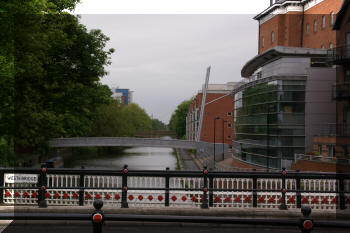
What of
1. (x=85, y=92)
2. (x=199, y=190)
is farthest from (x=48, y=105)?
(x=199, y=190)

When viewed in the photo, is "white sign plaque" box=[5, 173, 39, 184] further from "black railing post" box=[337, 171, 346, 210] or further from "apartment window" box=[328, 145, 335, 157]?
"apartment window" box=[328, 145, 335, 157]

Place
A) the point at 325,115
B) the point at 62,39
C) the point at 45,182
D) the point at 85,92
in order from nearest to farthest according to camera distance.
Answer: the point at 45,182
the point at 62,39
the point at 85,92
the point at 325,115

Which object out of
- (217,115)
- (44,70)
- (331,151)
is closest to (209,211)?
(44,70)

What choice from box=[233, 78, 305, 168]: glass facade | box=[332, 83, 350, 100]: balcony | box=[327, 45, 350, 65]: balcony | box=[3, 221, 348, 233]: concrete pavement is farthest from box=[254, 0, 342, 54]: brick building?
box=[3, 221, 348, 233]: concrete pavement

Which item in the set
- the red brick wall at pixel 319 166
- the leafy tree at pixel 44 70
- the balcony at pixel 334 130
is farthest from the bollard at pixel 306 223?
the balcony at pixel 334 130

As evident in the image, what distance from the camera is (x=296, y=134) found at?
4053cm

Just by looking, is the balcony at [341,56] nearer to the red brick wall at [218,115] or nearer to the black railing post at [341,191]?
the black railing post at [341,191]

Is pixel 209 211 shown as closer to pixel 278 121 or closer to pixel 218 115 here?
pixel 278 121

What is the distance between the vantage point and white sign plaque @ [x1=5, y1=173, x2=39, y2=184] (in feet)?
35.3

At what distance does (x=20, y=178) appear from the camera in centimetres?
1079

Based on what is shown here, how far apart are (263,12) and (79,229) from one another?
6839 centimetres

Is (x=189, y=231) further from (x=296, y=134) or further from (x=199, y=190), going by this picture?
(x=296, y=134)

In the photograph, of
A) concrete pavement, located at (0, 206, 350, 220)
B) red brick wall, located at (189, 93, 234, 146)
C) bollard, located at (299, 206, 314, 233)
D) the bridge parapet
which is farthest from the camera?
red brick wall, located at (189, 93, 234, 146)

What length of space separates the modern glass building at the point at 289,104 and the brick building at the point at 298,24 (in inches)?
678
